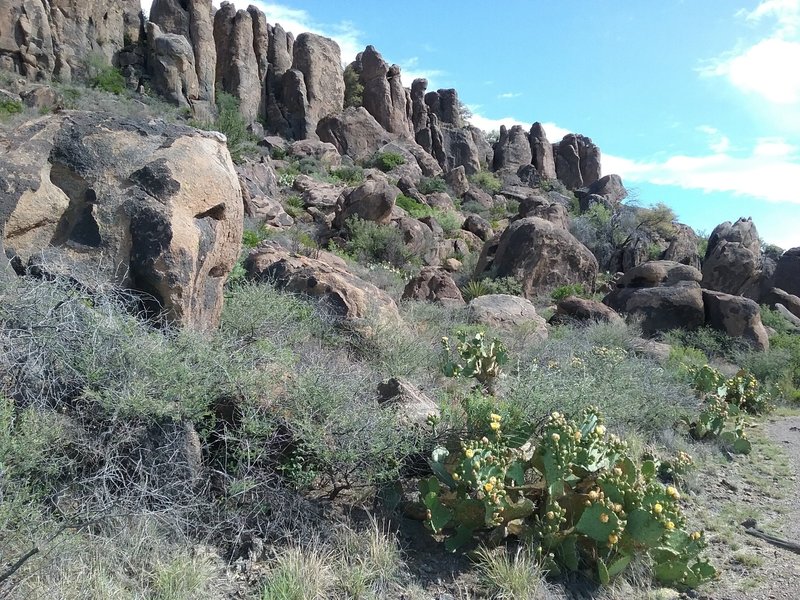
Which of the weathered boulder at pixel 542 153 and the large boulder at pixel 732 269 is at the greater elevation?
the weathered boulder at pixel 542 153

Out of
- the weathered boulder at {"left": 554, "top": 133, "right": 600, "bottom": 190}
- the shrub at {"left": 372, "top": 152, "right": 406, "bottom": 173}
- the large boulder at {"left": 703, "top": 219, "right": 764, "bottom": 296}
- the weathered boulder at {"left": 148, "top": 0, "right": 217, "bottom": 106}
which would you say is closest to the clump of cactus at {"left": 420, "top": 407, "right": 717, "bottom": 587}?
the large boulder at {"left": 703, "top": 219, "right": 764, "bottom": 296}

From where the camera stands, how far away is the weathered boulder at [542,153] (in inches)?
2194

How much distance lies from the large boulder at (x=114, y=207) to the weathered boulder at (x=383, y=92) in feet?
140

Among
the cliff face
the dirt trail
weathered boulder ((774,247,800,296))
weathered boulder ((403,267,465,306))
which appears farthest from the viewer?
the cliff face

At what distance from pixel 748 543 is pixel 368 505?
289cm

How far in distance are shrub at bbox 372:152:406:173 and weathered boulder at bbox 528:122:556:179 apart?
19634mm

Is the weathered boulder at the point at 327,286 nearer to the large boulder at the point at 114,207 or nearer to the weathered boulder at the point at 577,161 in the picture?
the large boulder at the point at 114,207

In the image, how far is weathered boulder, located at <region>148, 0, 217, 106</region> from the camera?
38584 millimetres

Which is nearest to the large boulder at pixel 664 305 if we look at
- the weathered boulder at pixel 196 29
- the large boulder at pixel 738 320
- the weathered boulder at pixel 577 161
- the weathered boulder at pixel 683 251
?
the large boulder at pixel 738 320

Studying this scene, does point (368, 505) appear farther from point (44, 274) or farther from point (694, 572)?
point (44, 274)

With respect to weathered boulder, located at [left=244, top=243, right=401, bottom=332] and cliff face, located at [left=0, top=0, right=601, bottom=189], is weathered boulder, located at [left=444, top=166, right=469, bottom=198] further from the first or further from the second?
weathered boulder, located at [left=244, top=243, right=401, bottom=332]

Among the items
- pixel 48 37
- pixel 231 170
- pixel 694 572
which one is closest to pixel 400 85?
pixel 48 37

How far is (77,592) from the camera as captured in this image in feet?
9.53

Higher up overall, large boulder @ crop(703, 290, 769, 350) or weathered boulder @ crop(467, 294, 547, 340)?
large boulder @ crop(703, 290, 769, 350)
